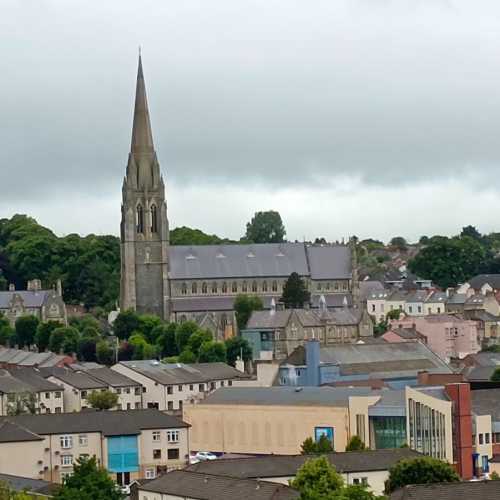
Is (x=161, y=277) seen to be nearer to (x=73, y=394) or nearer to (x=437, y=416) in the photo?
(x=73, y=394)

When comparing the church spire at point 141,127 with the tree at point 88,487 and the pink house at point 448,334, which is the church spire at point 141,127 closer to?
the pink house at point 448,334

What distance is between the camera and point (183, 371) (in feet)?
338

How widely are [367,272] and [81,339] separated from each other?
72732 mm

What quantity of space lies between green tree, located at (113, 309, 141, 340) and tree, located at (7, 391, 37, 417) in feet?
112

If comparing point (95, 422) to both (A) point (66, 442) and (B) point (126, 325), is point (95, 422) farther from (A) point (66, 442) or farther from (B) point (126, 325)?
(B) point (126, 325)

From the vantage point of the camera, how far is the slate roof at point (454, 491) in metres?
50.6

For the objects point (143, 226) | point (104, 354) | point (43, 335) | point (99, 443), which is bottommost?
point (99, 443)

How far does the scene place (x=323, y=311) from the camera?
127 metres

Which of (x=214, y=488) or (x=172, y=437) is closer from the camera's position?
(x=214, y=488)

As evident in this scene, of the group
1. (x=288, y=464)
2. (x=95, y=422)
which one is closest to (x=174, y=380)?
(x=95, y=422)

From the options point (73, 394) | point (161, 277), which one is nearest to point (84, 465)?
point (73, 394)

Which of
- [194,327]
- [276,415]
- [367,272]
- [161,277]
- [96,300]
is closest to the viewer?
[276,415]

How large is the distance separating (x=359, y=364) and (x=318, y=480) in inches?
2002

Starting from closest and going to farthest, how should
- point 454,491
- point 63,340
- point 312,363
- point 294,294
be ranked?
point 454,491 → point 312,363 → point 63,340 → point 294,294
